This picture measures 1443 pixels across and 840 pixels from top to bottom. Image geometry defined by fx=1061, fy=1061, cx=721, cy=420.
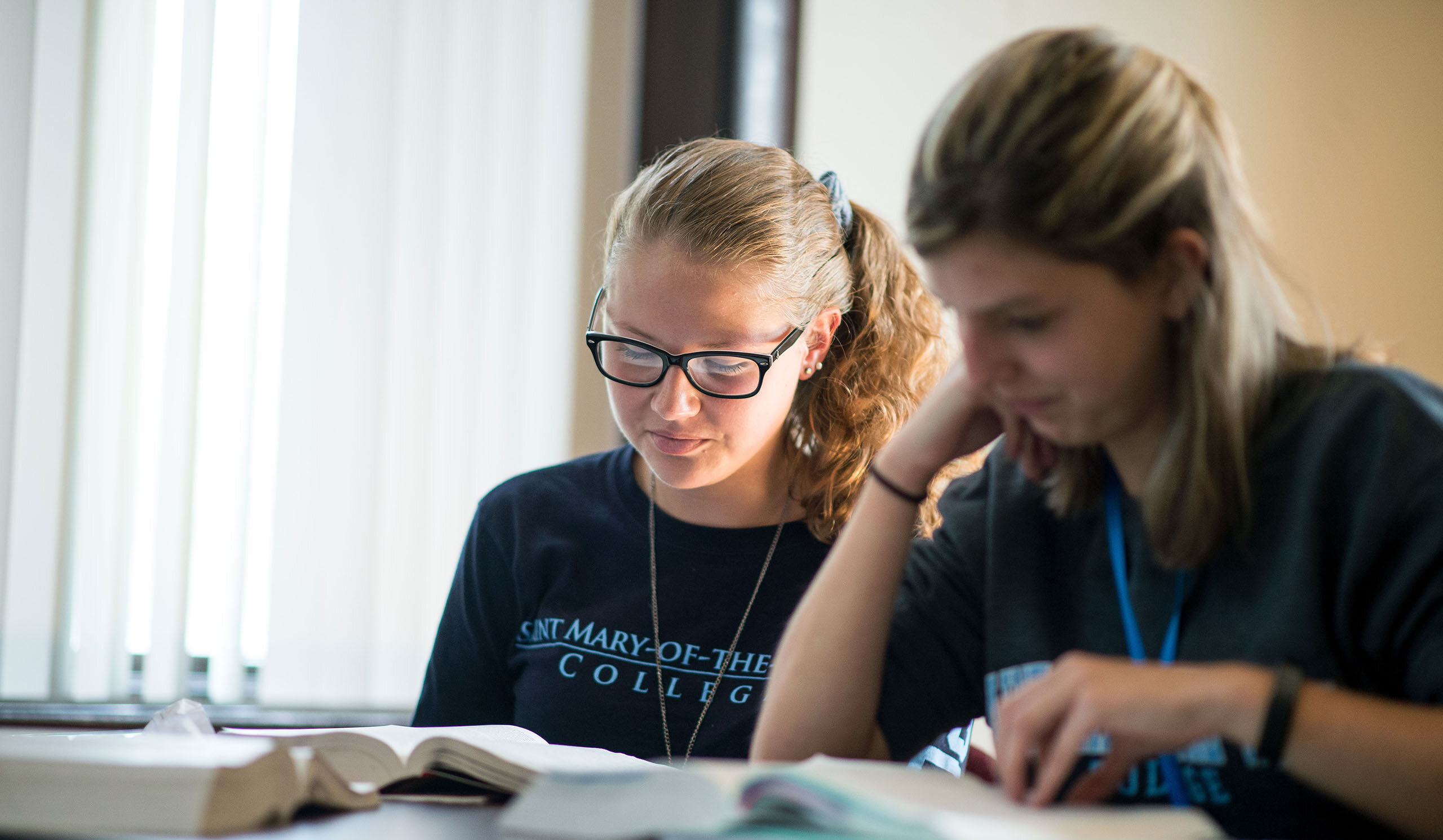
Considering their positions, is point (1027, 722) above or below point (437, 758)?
above

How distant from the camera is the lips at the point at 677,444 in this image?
1.29 metres

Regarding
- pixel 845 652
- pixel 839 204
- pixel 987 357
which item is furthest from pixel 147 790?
pixel 839 204

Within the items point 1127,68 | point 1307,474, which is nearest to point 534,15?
point 1127,68

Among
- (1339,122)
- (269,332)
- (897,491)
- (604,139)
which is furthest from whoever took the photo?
(604,139)

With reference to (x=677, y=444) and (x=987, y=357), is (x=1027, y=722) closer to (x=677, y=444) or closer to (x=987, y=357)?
(x=987, y=357)

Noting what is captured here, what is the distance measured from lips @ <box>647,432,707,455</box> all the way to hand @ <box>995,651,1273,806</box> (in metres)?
0.67

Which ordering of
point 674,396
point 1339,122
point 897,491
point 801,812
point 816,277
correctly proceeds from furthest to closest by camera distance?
point 1339,122, point 816,277, point 674,396, point 897,491, point 801,812

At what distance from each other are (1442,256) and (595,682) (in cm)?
207

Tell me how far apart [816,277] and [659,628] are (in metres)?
0.48

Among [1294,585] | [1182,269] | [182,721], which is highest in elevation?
[1182,269]

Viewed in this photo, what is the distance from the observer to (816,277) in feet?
4.46

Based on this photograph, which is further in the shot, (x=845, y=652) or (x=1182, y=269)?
(x=845, y=652)

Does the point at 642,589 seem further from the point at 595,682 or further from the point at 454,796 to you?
the point at 454,796

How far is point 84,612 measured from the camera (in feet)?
6.73
